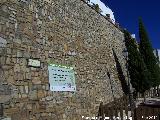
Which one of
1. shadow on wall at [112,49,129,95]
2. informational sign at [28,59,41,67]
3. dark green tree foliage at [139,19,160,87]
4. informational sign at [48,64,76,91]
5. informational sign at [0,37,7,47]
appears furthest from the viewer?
dark green tree foliage at [139,19,160,87]

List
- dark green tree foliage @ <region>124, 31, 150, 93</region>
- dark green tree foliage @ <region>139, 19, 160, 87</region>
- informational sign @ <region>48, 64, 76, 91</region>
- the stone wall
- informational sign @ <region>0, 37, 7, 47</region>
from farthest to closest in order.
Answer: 1. dark green tree foliage @ <region>139, 19, 160, 87</region>
2. dark green tree foliage @ <region>124, 31, 150, 93</region>
3. informational sign @ <region>48, 64, 76, 91</region>
4. the stone wall
5. informational sign @ <region>0, 37, 7, 47</region>

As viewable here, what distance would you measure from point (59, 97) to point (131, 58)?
39.0ft

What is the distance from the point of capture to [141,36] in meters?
25.3

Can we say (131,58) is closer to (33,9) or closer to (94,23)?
(94,23)

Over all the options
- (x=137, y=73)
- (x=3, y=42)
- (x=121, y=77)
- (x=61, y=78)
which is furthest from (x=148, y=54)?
(x=3, y=42)

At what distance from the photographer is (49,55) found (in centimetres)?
1067

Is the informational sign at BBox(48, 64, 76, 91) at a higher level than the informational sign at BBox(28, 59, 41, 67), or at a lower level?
lower

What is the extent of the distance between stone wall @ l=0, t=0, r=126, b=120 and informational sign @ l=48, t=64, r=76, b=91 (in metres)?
0.20

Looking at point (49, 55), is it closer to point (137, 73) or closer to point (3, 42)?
point (3, 42)

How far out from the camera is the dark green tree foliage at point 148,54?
2425 centimetres

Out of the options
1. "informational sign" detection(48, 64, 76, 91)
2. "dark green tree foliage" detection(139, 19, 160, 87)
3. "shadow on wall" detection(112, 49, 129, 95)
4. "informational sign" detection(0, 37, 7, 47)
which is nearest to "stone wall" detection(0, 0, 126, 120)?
"informational sign" detection(0, 37, 7, 47)

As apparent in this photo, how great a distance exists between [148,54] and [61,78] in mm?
15291

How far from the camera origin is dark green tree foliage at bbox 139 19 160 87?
79.6 ft

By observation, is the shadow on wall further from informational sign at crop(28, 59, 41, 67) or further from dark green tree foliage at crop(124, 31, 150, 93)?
informational sign at crop(28, 59, 41, 67)
